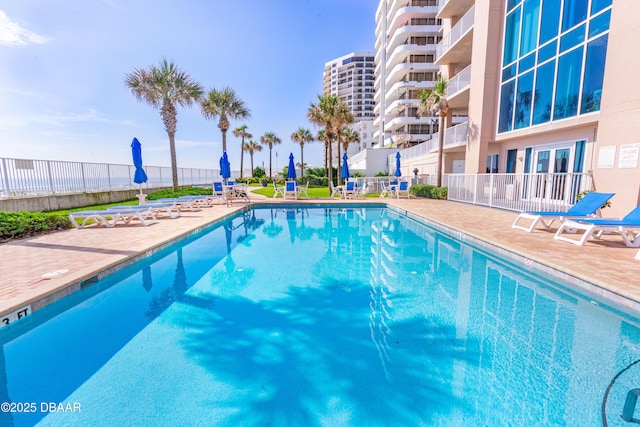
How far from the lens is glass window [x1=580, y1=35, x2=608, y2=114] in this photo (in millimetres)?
8531

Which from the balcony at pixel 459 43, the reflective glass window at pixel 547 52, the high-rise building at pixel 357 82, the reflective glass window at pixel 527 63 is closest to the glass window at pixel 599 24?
the reflective glass window at pixel 547 52

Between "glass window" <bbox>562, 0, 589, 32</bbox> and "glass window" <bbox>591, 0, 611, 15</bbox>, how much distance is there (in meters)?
0.28

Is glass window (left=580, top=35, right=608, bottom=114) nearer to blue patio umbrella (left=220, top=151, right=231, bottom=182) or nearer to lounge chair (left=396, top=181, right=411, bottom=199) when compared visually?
lounge chair (left=396, top=181, right=411, bottom=199)

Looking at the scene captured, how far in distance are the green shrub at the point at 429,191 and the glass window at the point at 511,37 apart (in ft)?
21.3

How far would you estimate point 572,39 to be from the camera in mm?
9633

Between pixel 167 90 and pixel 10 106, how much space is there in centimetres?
772

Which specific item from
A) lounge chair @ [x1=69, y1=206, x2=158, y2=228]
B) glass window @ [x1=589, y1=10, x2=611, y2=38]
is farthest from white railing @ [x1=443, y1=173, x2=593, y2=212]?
lounge chair @ [x1=69, y1=206, x2=158, y2=228]

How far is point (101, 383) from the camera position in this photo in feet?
8.39

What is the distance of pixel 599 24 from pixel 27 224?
1696 cm

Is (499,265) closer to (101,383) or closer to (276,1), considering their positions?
(101,383)

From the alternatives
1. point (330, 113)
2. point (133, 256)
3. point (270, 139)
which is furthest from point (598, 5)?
point (270, 139)

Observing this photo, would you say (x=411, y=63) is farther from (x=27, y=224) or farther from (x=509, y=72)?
(x=27, y=224)

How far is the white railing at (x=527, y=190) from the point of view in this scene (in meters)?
8.75

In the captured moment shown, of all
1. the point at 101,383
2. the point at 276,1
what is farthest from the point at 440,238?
the point at 276,1
